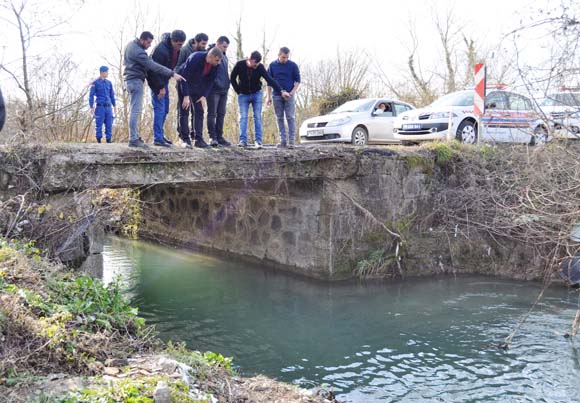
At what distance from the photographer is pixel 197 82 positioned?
29.7ft

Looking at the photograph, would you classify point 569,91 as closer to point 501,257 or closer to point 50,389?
point 501,257

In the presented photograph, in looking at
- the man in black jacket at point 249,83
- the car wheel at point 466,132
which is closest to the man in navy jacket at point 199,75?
the man in black jacket at point 249,83

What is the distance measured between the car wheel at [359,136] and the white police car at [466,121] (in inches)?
35.6

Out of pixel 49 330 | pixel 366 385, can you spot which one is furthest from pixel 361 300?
pixel 49 330

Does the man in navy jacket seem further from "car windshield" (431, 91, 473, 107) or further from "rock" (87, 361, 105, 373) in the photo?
"car windshield" (431, 91, 473, 107)

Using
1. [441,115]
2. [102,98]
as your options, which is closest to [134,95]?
[102,98]

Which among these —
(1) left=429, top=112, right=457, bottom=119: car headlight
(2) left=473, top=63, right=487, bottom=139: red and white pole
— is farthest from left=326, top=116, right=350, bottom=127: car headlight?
(2) left=473, top=63, right=487, bottom=139: red and white pole

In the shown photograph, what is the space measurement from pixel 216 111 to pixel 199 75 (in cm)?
95

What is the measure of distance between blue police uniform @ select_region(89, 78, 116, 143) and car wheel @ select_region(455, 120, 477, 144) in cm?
805

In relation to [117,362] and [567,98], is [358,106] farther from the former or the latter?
[117,362]

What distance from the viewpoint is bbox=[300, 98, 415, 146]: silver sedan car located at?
48.3 ft

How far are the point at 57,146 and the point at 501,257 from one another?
8870 millimetres

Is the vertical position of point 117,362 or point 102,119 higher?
point 102,119

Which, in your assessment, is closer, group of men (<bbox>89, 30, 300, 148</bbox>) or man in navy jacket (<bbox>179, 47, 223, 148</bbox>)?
group of men (<bbox>89, 30, 300, 148</bbox>)
